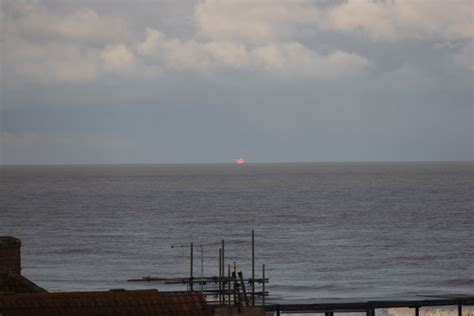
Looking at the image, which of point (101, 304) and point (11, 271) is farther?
point (11, 271)

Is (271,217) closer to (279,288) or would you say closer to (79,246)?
(79,246)

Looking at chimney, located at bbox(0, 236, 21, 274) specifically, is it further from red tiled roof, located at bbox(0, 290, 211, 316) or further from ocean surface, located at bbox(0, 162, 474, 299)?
ocean surface, located at bbox(0, 162, 474, 299)

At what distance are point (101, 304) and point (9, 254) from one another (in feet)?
15.2

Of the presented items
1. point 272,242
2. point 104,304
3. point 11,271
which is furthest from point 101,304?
point 272,242

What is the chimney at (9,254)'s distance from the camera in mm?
26719

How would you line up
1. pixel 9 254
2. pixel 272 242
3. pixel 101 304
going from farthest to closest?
pixel 272 242
pixel 9 254
pixel 101 304

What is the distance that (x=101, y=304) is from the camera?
2338 cm

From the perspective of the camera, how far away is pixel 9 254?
2692cm

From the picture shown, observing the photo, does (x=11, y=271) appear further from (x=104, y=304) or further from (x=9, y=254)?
(x=104, y=304)

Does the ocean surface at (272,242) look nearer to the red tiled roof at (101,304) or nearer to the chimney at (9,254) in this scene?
the chimney at (9,254)

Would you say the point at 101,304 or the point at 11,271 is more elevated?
the point at 11,271

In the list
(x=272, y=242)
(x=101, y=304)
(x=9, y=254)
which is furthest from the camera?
(x=272, y=242)

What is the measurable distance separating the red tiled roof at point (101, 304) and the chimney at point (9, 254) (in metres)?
3.14

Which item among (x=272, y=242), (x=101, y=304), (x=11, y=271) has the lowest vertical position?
(x=272, y=242)
